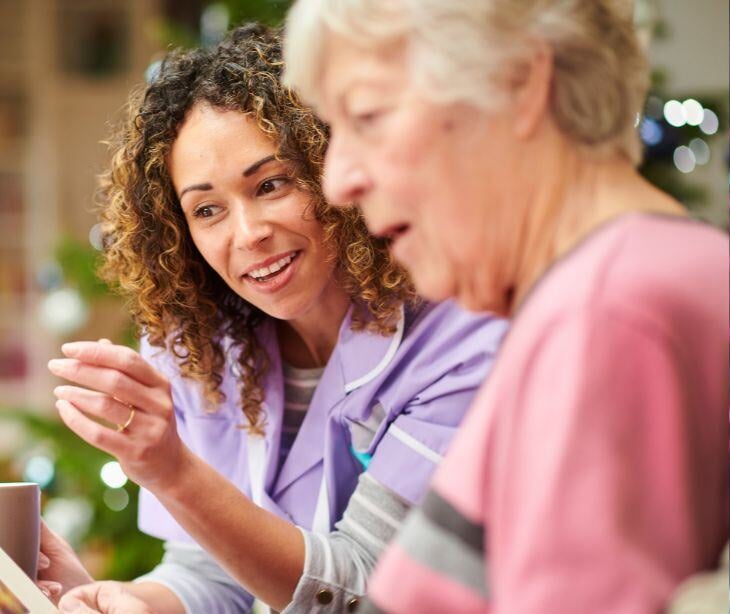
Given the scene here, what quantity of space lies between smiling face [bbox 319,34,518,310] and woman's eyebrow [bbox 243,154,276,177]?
1.63 ft

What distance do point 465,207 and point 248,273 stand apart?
634 mm

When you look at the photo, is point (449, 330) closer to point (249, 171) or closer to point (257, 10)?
point (249, 171)

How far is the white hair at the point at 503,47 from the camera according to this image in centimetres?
63

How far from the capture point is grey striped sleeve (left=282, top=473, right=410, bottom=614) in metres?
1.14

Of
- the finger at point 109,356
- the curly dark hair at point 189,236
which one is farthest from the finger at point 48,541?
the finger at point 109,356

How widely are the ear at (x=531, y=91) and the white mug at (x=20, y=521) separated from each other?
70 centimetres

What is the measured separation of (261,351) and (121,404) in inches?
19.3

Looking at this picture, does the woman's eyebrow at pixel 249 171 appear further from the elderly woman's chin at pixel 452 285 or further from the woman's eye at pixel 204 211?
the elderly woman's chin at pixel 452 285

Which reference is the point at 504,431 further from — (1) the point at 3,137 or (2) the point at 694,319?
(1) the point at 3,137

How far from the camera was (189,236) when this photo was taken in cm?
136

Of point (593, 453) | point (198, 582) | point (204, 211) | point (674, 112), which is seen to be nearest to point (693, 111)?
point (674, 112)

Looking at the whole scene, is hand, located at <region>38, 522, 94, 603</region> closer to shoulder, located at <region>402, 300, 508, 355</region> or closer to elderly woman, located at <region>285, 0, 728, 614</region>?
shoulder, located at <region>402, 300, 508, 355</region>

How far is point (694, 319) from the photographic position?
1.87ft

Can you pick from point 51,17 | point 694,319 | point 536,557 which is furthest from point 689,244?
point 51,17
